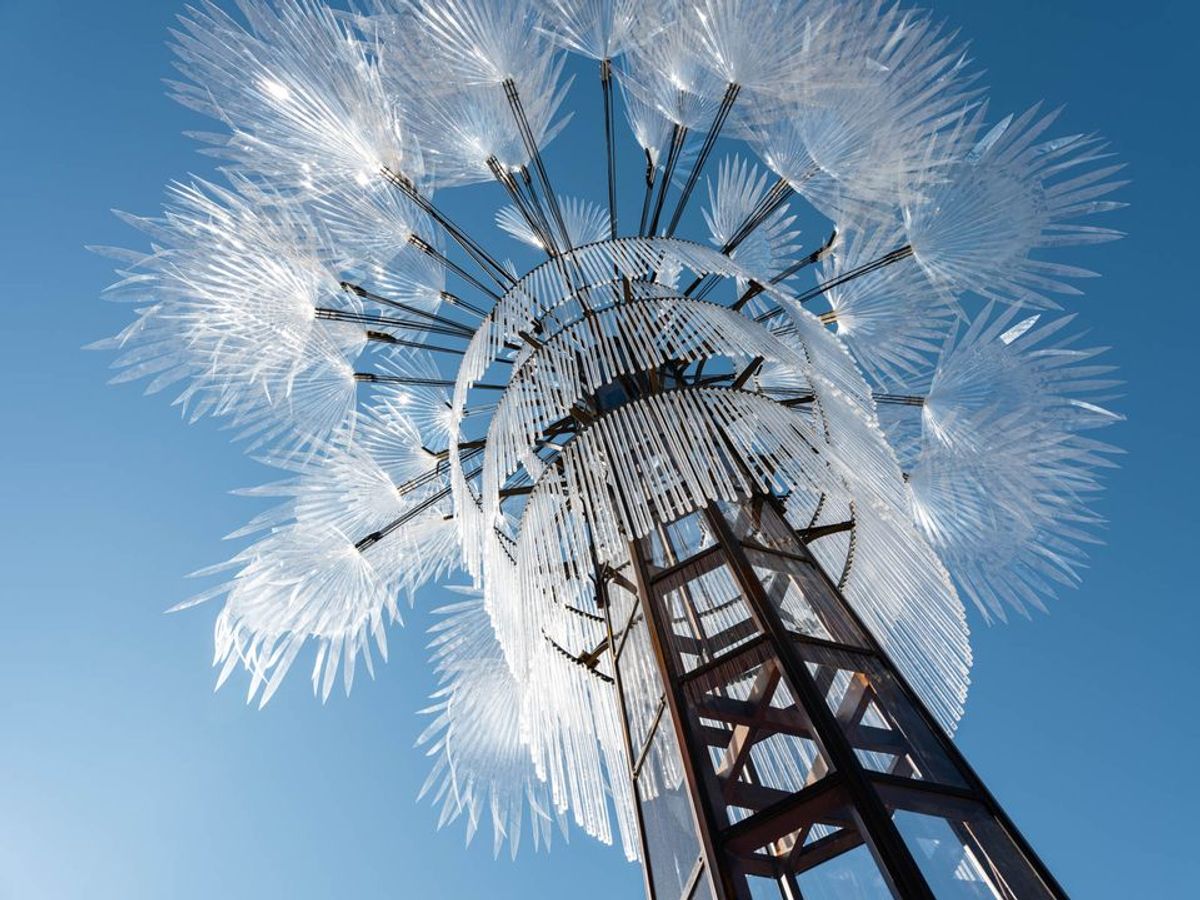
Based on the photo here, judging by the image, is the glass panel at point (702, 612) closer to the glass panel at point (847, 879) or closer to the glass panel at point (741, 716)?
the glass panel at point (741, 716)

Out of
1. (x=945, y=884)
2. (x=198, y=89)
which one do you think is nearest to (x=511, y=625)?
(x=945, y=884)

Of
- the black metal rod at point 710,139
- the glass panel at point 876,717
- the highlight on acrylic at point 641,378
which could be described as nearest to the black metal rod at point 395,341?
the highlight on acrylic at point 641,378

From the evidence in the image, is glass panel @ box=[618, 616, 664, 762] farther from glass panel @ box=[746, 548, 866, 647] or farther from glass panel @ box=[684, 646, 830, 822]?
glass panel @ box=[746, 548, 866, 647]

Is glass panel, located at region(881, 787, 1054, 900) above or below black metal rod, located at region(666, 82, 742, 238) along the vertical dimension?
below

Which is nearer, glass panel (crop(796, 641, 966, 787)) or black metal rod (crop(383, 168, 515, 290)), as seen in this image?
glass panel (crop(796, 641, 966, 787))

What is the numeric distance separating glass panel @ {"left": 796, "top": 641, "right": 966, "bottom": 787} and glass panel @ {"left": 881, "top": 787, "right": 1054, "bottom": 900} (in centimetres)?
18

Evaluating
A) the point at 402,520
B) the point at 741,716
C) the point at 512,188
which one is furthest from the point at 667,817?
the point at 512,188

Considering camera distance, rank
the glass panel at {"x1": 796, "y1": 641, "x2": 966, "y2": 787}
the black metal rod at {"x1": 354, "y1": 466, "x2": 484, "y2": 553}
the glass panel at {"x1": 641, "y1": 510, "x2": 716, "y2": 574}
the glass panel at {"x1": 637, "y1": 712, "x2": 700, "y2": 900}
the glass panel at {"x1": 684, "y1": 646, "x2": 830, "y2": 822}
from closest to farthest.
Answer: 1. the glass panel at {"x1": 796, "y1": 641, "x2": 966, "y2": 787}
2. the glass panel at {"x1": 637, "y1": 712, "x2": 700, "y2": 900}
3. the glass panel at {"x1": 684, "y1": 646, "x2": 830, "y2": 822}
4. the glass panel at {"x1": 641, "y1": 510, "x2": 716, "y2": 574}
5. the black metal rod at {"x1": 354, "y1": 466, "x2": 484, "y2": 553}

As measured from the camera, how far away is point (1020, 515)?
7.77 m

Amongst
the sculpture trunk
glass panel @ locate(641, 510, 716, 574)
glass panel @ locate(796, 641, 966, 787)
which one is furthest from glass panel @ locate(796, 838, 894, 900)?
glass panel @ locate(641, 510, 716, 574)

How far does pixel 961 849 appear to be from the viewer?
13.0 ft

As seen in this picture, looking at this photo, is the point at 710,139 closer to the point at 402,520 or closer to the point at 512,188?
the point at 512,188

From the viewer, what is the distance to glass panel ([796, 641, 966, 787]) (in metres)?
4.35

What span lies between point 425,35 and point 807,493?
4.73 m
